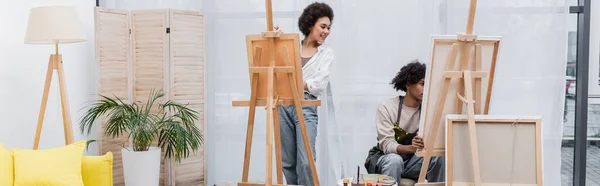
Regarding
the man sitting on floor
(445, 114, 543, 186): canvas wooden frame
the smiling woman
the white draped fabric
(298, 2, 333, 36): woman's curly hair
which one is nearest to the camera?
(445, 114, 543, 186): canvas wooden frame

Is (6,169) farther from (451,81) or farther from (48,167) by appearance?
(451,81)

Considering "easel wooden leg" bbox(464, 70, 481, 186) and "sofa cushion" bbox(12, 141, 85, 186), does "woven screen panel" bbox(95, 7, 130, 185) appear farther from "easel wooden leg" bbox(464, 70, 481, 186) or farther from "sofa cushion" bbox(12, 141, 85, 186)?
"easel wooden leg" bbox(464, 70, 481, 186)

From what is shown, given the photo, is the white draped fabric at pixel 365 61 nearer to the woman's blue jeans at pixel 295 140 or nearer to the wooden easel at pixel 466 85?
the woman's blue jeans at pixel 295 140

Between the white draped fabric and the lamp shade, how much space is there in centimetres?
116

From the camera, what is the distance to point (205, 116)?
4234 millimetres

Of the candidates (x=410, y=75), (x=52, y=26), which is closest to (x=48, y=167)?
(x=52, y=26)

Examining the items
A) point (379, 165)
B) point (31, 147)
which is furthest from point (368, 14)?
point (31, 147)

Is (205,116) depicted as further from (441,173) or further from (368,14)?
(441,173)

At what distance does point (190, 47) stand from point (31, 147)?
1.23 meters

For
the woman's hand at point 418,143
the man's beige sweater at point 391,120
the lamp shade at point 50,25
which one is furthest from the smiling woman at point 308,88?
the lamp shade at point 50,25

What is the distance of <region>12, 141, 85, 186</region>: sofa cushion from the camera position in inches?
116

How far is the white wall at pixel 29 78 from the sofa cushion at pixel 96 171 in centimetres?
70

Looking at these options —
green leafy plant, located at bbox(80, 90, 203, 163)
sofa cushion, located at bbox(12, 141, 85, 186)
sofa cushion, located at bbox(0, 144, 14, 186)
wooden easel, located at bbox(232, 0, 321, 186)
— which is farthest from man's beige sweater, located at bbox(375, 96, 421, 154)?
sofa cushion, located at bbox(0, 144, 14, 186)

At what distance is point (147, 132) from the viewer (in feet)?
12.5
